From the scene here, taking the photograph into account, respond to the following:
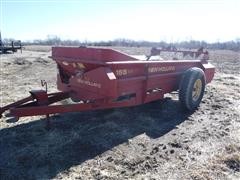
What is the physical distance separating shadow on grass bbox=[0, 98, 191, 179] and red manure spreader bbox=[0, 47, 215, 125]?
377 mm

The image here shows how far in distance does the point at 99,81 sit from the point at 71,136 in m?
0.92

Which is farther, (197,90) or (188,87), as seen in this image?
(197,90)

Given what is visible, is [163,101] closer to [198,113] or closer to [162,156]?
[198,113]

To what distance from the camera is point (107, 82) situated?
4.43m

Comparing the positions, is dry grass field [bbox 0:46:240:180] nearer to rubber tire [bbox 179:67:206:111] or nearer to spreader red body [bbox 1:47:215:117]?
rubber tire [bbox 179:67:206:111]

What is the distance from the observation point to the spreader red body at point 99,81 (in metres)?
4.42

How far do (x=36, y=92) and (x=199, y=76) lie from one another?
3.28 metres

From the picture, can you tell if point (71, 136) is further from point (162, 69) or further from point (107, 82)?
point (162, 69)

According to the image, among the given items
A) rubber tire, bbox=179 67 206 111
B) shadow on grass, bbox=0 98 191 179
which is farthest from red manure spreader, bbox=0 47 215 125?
shadow on grass, bbox=0 98 191 179

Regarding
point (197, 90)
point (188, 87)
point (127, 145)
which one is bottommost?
point (127, 145)

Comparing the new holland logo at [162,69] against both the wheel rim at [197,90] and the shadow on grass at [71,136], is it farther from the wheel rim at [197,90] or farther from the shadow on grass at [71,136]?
the shadow on grass at [71,136]

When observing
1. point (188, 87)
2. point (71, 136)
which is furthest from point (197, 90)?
point (71, 136)

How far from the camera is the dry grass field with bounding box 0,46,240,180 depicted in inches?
140

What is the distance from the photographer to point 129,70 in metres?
4.84
